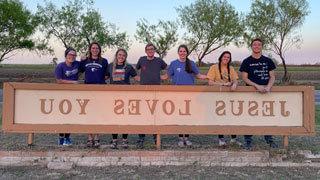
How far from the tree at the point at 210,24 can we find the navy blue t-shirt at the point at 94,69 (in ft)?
90.2

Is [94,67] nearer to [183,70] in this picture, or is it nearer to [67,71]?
Answer: [67,71]

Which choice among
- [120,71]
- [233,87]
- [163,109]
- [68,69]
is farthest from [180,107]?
[68,69]

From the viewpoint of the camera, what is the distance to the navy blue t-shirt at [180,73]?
8016 millimetres

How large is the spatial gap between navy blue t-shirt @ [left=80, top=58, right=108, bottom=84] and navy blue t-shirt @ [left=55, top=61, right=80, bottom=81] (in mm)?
98

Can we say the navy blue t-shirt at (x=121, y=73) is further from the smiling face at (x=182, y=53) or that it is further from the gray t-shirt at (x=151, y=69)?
the smiling face at (x=182, y=53)

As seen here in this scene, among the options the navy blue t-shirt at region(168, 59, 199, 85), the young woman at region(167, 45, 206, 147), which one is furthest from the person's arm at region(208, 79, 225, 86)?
the navy blue t-shirt at region(168, 59, 199, 85)

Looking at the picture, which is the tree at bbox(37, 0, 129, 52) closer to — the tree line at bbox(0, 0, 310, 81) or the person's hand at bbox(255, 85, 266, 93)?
the tree line at bbox(0, 0, 310, 81)

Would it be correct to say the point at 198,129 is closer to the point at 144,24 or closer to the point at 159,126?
the point at 159,126

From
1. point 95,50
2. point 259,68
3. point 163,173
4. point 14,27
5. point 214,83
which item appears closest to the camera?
point 163,173

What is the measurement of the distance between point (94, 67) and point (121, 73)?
0.45 metres

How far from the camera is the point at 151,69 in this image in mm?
8031

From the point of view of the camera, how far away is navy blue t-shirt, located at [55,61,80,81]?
25.9 feet

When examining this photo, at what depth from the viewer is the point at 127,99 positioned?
7.89m

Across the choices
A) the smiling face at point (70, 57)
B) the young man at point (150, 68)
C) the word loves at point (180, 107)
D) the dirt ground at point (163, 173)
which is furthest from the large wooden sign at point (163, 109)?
the dirt ground at point (163, 173)
